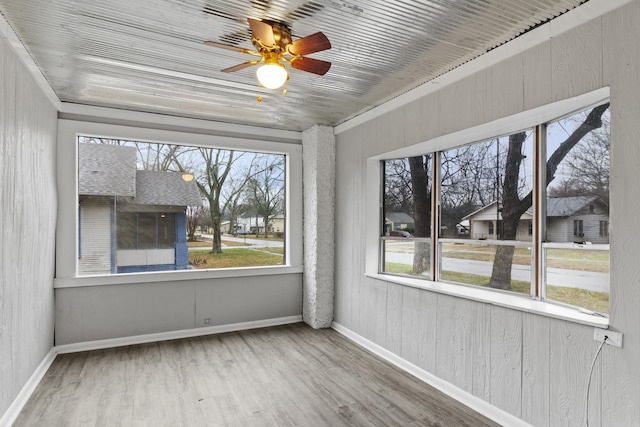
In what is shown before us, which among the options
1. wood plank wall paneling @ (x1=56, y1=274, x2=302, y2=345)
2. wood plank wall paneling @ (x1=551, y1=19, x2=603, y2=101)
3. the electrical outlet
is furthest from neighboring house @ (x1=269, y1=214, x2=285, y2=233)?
the electrical outlet

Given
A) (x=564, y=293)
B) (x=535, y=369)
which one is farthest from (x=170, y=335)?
(x=564, y=293)

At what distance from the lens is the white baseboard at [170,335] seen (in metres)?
3.89

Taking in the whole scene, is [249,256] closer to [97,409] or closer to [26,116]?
[97,409]

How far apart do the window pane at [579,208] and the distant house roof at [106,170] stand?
14.3 ft

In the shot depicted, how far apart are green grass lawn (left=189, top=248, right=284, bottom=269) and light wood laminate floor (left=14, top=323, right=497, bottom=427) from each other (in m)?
1.02

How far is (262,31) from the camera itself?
205cm

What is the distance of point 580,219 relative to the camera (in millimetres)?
2406

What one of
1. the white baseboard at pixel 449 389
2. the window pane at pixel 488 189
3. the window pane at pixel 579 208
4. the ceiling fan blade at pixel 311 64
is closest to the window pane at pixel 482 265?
the window pane at pixel 488 189

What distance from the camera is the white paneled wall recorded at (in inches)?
74.9

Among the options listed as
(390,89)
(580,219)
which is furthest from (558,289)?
(390,89)

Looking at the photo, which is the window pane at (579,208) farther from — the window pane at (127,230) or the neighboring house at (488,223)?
the window pane at (127,230)

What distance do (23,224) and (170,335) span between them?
82.7 inches

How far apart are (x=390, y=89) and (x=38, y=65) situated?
10.1 feet

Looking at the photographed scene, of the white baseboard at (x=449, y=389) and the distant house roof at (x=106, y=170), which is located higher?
the distant house roof at (x=106, y=170)
